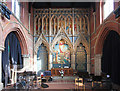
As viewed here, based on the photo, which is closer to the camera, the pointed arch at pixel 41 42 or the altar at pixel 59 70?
the altar at pixel 59 70

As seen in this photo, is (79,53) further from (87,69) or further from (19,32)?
(19,32)

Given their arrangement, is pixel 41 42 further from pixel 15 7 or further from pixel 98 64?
pixel 98 64

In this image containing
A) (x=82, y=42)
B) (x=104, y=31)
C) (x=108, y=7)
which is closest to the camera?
(x=108, y=7)

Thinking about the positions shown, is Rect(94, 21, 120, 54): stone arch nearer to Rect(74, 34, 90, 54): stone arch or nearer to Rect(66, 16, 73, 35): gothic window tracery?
Rect(74, 34, 90, 54): stone arch

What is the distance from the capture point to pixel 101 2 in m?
12.9

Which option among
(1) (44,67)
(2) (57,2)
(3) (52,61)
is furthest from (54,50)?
(2) (57,2)

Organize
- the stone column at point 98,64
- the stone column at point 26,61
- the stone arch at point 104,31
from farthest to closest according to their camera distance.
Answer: the stone column at point 26,61 < the stone column at point 98,64 < the stone arch at point 104,31

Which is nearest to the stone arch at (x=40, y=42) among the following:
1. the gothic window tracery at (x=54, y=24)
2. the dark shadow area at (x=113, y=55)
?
the gothic window tracery at (x=54, y=24)

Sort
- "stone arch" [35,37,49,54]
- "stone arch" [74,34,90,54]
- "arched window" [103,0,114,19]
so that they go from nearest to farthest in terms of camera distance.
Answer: "arched window" [103,0,114,19], "stone arch" [74,34,90,54], "stone arch" [35,37,49,54]

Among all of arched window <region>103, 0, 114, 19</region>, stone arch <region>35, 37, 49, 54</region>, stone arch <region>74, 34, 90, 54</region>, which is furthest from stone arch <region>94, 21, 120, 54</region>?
stone arch <region>35, 37, 49, 54</region>

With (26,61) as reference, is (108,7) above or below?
above

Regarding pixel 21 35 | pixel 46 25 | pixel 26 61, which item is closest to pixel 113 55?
pixel 21 35

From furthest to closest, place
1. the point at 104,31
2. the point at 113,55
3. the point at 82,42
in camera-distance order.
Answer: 1. the point at 82,42
2. the point at 104,31
3. the point at 113,55

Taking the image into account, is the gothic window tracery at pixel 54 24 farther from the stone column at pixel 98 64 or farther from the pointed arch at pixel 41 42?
the stone column at pixel 98 64
